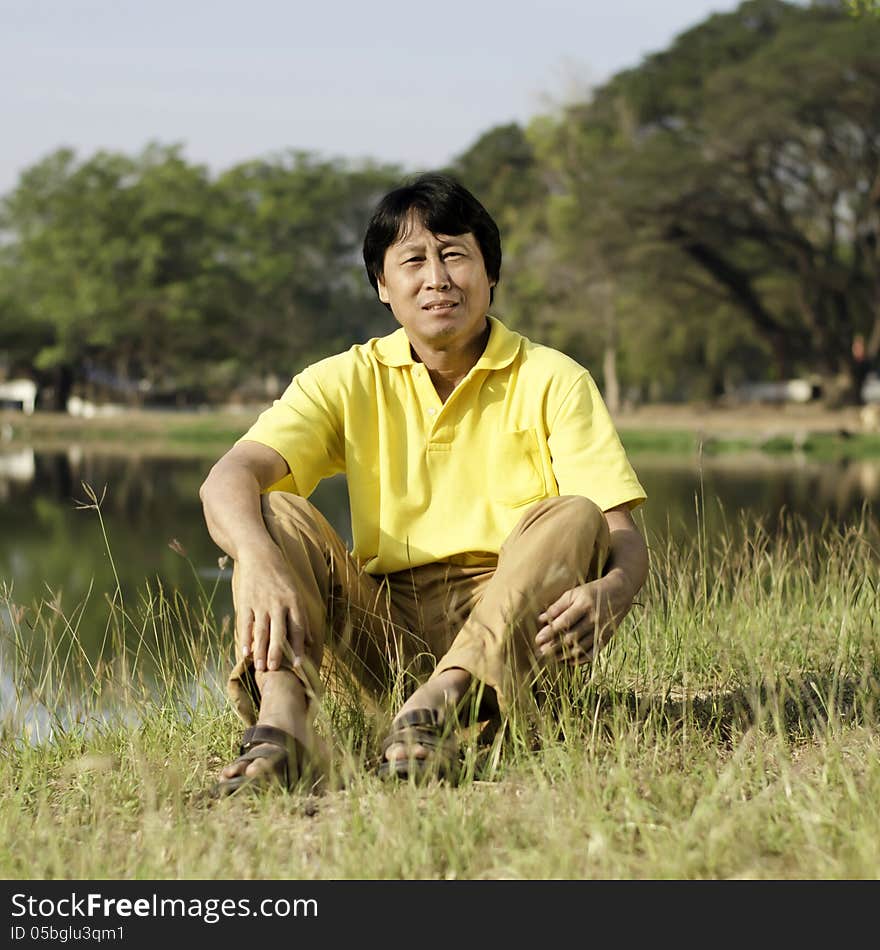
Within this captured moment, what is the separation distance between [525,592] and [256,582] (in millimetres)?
496

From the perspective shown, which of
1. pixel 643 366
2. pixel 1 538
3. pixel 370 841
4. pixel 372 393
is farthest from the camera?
pixel 643 366

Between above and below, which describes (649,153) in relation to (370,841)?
above

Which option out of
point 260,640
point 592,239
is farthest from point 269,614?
point 592,239

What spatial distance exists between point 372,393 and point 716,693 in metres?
1.10

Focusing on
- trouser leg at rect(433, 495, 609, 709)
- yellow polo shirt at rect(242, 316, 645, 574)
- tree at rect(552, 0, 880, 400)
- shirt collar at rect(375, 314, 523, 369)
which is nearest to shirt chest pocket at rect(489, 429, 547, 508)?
yellow polo shirt at rect(242, 316, 645, 574)

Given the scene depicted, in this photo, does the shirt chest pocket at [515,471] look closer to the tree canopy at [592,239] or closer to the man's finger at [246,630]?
the man's finger at [246,630]

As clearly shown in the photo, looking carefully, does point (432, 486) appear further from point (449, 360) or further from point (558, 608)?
point (558, 608)

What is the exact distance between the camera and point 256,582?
7.93ft

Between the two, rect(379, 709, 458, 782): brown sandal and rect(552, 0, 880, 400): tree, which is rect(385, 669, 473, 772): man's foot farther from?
rect(552, 0, 880, 400): tree

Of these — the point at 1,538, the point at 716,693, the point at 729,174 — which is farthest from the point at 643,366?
the point at 716,693

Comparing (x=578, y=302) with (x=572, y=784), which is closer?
(x=572, y=784)

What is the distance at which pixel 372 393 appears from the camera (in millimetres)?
2885

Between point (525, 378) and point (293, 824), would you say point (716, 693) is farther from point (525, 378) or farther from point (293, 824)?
point (293, 824)

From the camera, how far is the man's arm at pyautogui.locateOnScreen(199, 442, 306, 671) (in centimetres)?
241
